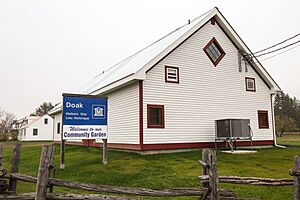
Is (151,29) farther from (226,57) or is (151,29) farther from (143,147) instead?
(143,147)

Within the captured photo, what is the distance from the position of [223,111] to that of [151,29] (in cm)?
3611

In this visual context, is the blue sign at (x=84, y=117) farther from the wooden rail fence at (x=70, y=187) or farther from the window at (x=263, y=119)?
the window at (x=263, y=119)

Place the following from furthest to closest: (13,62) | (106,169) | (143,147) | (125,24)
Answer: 1. (125,24)
2. (13,62)
3. (143,147)
4. (106,169)

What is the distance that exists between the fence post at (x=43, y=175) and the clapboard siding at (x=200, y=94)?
9.38 metres

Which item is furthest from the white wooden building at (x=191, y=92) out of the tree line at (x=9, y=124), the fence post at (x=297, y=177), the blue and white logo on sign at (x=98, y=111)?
Answer: the tree line at (x=9, y=124)

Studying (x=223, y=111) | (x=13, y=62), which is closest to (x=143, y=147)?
(x=223, y=111)

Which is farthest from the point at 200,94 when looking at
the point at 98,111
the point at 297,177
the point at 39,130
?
the point at 39,130

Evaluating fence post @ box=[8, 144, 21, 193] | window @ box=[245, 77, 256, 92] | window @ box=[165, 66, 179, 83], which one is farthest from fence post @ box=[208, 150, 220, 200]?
window @ box=[245, 77, 256, 92]

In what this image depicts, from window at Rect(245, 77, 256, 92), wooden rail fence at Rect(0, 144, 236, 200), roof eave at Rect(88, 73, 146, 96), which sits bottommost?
wooden rail fence at Rect(0, 144, 236, 200)

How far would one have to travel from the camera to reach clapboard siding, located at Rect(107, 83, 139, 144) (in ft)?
50.6

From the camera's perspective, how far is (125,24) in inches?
1516

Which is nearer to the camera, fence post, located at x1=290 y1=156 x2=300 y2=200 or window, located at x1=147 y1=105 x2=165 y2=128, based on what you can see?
fence post, located at x1=290 y1=156 x2=300 y2=200

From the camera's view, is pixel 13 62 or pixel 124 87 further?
pixel 13 62

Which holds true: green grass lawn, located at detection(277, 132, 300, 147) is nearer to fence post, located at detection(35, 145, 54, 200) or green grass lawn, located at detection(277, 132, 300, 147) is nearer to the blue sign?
the blue sign
